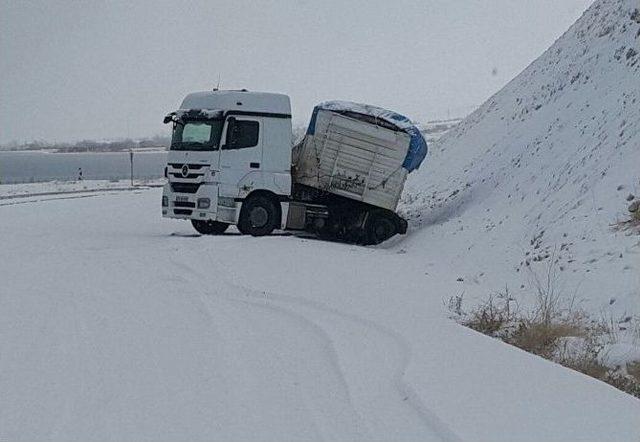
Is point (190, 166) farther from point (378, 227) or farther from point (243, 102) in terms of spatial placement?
point (378, 227)

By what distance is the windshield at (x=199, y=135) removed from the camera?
17.7m

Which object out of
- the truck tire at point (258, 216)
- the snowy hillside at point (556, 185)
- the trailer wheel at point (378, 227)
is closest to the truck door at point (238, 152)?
the truck tire at point (258, 216)

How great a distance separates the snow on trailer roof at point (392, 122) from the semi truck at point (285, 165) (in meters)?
0.03

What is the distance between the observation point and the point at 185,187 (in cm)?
1789

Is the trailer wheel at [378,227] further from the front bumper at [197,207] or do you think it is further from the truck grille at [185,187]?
the truck grille at [185,187]

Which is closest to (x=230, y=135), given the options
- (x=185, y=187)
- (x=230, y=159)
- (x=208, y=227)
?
(x=230, y=159)

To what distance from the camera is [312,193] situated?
19.1 meters

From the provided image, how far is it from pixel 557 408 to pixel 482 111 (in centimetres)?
2951

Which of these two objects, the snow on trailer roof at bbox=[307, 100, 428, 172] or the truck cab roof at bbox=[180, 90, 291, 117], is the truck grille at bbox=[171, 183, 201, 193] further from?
the snow on trailer roof at bbox=[307, 100, 428, 172]

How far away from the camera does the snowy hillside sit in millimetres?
11312

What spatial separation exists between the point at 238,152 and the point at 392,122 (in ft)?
13.2

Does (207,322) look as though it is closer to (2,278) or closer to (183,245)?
(2,278)

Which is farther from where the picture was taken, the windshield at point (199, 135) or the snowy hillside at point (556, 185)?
the windshield at point (199, 135)

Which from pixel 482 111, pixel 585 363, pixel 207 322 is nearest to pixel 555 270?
pixel 585 363
